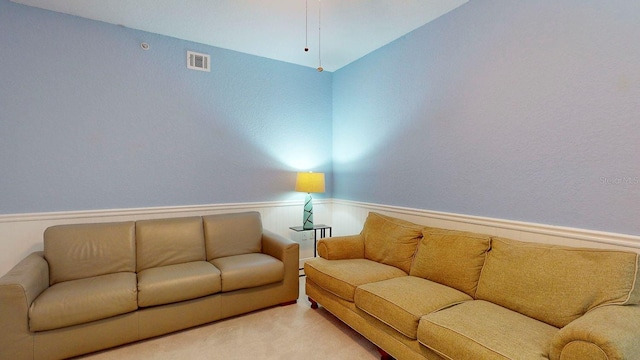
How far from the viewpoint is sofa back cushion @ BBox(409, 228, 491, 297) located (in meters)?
2.10

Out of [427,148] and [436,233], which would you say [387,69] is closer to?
[427,148]

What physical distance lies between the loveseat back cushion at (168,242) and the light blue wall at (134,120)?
37cm

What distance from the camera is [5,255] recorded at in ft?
8.36

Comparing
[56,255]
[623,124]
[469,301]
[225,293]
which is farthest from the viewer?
[225,293]

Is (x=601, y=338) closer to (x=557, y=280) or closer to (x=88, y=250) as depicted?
(x=557, y=280)

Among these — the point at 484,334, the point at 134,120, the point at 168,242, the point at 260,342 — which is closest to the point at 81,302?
the point at 168,242

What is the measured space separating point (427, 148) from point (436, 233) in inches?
34.1

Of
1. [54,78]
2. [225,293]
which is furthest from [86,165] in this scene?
[225,293]

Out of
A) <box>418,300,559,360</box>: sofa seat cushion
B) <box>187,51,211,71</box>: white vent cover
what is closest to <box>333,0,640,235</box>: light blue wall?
<box>418,300,559,360</box>: sofa seat cushion

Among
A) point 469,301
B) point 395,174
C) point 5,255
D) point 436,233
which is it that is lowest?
point 469,301

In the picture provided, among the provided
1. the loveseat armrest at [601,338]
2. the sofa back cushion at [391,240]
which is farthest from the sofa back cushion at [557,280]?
the sofa back cushion at [391,240]

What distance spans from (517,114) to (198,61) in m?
3.12

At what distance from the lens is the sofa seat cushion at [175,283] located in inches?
88.6

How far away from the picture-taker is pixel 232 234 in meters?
3.11
